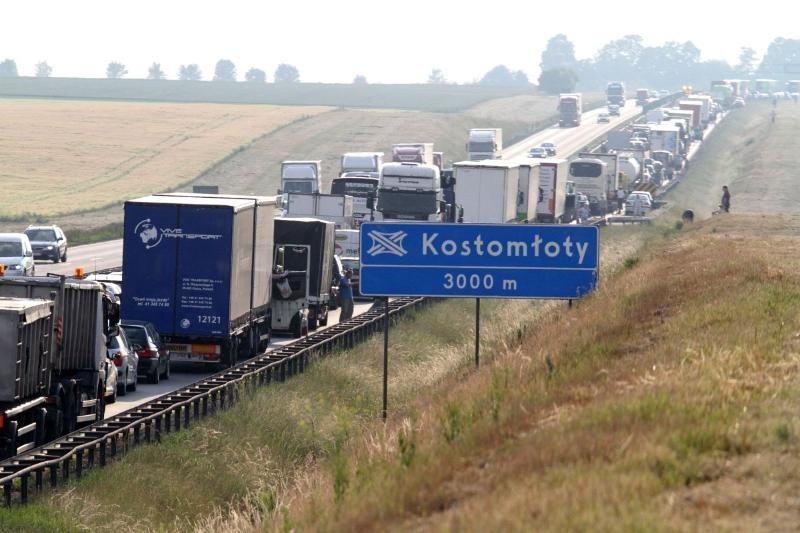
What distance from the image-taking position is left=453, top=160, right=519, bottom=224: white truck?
61.8m

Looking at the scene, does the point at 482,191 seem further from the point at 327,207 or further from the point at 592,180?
the point at 592,180

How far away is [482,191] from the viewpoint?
203 feet

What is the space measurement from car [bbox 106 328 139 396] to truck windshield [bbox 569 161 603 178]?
62.5m

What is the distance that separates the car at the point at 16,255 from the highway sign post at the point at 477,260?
28888 mm

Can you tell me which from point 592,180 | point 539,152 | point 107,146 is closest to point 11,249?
point 592,180

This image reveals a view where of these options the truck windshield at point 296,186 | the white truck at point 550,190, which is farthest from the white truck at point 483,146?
the white truck at point 550,190

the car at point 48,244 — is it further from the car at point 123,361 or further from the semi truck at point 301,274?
the car at point 123,361

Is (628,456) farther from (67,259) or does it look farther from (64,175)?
(64,175)

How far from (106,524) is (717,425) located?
312 inches

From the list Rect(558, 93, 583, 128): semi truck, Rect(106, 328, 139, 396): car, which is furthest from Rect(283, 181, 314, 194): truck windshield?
Rect(558, 93, 583, 128): semi truck

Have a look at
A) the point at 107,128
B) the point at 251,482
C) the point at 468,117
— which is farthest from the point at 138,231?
the point at 468,117

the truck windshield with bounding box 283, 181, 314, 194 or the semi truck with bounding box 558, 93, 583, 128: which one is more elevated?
the semi truck with bounding box 558, 93, 583, 128

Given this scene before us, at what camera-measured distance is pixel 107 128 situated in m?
142

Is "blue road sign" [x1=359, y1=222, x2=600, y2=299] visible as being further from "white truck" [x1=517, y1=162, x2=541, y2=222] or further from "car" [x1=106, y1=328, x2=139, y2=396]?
"white truck" [x1=517, y1=162, x2=541, y2=222]
